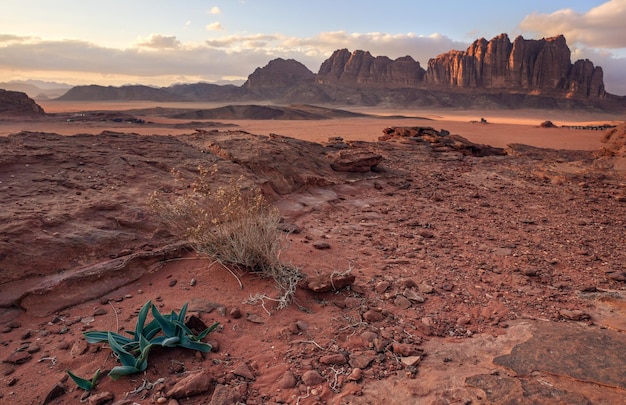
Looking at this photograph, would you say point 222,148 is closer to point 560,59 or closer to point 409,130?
point 409,130

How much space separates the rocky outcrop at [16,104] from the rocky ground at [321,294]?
2810 centimetres

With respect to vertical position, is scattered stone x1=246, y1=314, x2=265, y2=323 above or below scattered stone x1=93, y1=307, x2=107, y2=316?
above

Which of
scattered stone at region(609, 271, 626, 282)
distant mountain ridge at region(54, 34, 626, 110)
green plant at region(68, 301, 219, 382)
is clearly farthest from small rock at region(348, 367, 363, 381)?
distant mountain ridge at region(54, 34, 626, 110)

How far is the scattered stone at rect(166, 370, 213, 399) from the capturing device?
2266 mm

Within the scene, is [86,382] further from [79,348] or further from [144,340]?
[79,348]

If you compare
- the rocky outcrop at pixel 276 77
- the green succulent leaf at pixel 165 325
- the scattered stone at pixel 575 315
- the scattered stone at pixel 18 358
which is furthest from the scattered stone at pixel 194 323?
the rocky outcrop at pixel 276 77

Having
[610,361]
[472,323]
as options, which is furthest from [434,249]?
[610,361]

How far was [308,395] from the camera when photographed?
2.29 m

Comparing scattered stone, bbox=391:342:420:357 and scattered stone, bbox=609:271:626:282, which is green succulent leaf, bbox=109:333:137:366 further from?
scattered stone, bbox=609:271:626:282

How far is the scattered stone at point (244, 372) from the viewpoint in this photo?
2.44m

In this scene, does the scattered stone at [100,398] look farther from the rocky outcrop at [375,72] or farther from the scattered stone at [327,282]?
the rocky outcrop at [375,72]

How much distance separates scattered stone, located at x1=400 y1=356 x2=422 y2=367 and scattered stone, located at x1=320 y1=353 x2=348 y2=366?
1.21 ft

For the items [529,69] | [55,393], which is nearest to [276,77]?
[529,69]

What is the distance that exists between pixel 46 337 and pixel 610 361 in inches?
145
